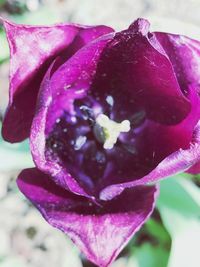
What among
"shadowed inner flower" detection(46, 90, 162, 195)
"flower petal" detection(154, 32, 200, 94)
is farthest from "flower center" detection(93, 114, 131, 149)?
"flower petal" detection(154, 32, 200, 94)

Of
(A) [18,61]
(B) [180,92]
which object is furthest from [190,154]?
(A) [18,61]

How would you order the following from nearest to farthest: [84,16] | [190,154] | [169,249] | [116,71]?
[190,154], [116,71], [169,249], [84,16]

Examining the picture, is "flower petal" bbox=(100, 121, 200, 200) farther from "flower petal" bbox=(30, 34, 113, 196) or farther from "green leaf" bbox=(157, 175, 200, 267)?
"green leaf" bbox=(157, 175, 200, 267)

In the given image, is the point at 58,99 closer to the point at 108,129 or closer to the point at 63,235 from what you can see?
the point at 108,129

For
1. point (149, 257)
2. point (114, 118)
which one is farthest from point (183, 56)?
point (149, 257)

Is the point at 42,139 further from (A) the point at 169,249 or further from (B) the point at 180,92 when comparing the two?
(A) the point at 169,249

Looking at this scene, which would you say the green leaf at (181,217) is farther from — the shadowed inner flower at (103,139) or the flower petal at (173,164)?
the flower petal at (173,164)
